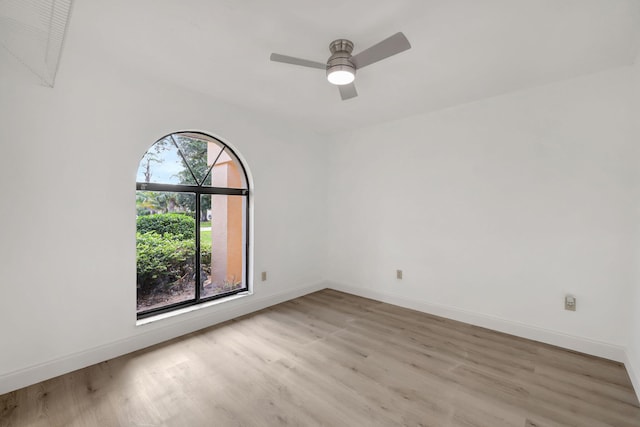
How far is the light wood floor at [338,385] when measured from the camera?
5.84 feet

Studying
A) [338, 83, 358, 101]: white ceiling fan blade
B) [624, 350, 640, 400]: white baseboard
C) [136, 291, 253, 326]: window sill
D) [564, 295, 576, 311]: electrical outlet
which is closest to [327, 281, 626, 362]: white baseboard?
[624, 350, 640, 400]: white baseboard

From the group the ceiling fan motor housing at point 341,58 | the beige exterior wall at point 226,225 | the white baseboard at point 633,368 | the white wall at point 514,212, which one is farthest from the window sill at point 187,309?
the white baseboard at point 633,368

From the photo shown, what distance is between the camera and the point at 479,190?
124 inches

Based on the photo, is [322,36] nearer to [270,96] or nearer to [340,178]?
[270,96]

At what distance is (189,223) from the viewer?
3.11 metres

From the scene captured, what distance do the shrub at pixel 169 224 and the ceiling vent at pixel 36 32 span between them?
1292 millimetres

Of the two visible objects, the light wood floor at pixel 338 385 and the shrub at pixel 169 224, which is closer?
the light wood floor at pixel 338 385

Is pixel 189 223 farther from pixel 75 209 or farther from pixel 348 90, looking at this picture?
pixel 348 90

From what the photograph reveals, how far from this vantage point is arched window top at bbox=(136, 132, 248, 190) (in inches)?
110

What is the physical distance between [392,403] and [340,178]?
10.4 feet

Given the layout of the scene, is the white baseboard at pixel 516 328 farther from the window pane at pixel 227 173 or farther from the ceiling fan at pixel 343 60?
the ceiling fan at pixel 343 60

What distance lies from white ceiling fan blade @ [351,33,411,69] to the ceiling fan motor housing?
4 centimetres

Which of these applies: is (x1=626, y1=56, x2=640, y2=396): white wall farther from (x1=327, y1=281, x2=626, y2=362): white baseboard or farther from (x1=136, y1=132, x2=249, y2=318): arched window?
(x1=136, y1=132, x2=249, y2=318): arched window

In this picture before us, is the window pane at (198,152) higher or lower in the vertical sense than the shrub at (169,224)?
higher
